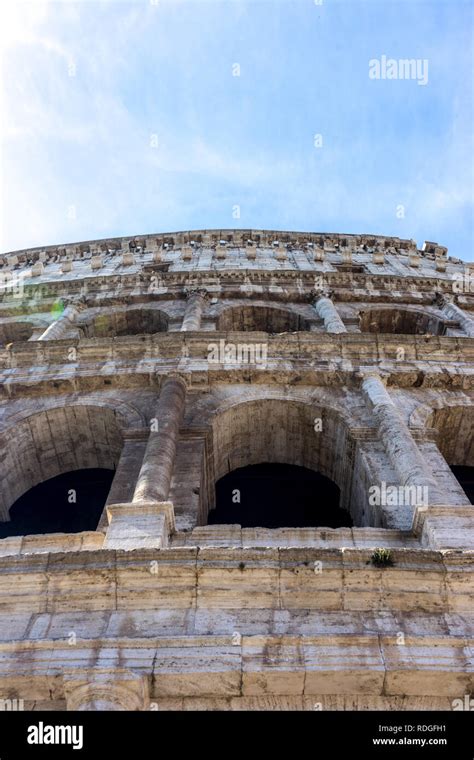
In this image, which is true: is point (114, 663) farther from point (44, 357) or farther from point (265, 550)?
point (44, 357)

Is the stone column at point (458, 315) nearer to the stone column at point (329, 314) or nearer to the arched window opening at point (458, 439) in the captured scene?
the stone column at point (329, 314)

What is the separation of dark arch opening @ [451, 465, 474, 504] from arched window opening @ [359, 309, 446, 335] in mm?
8429

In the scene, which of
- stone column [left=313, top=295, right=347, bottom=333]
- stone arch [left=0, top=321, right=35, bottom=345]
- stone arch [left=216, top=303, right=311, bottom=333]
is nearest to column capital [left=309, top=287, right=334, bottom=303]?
stone column [left=313, top=295, right=347, bottom=333]

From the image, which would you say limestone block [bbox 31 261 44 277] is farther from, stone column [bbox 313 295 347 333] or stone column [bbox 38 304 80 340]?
stone column [bbox 313 295 347 333]

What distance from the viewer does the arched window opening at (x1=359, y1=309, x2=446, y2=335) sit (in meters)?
22.1

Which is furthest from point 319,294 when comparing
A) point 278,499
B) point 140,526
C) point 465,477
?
point 140,526

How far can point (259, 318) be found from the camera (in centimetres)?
2194

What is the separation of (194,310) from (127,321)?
297 centimetres

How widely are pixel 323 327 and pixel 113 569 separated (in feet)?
43.2

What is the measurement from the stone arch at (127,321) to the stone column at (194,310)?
3.79 ft

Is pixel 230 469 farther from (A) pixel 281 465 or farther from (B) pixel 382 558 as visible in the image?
(B) pixel 382 558

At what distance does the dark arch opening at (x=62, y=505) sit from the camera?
13.2 metres

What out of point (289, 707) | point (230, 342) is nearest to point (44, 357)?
point (230, 342)

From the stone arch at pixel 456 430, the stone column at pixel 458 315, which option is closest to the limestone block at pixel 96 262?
the stone column at pixel 458 315
